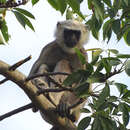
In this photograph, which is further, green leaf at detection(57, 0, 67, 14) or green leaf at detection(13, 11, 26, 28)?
green leaf at detection(13, 11, 26, 28)

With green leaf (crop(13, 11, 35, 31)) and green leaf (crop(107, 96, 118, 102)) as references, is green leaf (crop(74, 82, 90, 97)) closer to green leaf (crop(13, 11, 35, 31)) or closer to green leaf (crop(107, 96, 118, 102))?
green leaf (crop(107, 96, 118, 102))

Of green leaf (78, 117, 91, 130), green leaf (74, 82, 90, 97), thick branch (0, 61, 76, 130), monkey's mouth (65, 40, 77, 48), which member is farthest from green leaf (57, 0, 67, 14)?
monkey's mouth (65, 40, 77, 48)

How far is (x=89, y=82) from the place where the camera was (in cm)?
371

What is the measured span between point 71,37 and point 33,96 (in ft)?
14.1

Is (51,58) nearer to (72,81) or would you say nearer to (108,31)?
(108,31)

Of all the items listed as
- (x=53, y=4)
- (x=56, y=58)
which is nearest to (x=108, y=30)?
(x=53, y=4)

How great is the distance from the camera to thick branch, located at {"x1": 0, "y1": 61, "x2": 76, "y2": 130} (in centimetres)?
400

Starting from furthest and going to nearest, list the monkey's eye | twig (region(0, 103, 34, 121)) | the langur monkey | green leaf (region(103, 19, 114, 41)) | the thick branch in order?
the monkey's eye, the langur monkey, green leaf (region(103, 19, 114, 41)), twig (region(0, 103, 34, 121)), the thick branch

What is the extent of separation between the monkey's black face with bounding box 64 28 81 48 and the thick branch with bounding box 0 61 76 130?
358 centimetres

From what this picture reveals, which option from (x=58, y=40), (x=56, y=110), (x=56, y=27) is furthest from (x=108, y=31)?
(x=56, y=27)

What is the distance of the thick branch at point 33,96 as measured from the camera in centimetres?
400

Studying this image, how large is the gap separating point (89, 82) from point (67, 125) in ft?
4.42

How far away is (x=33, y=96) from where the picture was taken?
14.3 feet

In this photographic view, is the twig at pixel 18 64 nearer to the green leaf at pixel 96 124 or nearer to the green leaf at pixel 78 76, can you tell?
the green leaf at pixel 78 76
